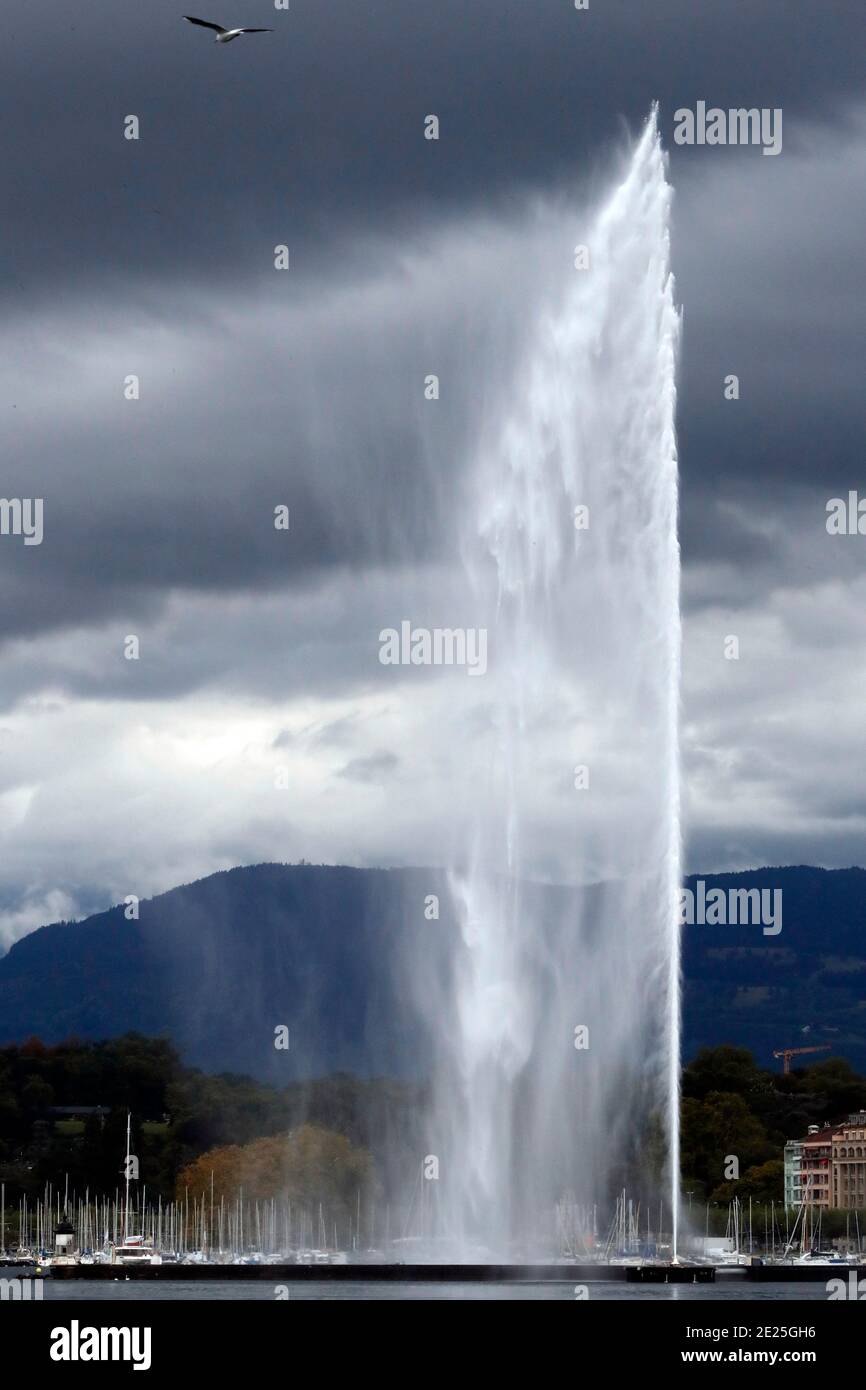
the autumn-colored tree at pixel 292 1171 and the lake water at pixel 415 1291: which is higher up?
the autumn-colored tree at pixel 292 1171

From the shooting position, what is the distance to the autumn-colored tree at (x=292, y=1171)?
159 m

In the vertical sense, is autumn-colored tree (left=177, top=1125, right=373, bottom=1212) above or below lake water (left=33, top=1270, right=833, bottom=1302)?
above

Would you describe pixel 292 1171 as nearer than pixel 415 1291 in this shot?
No

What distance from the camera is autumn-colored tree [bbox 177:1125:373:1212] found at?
6260 inches

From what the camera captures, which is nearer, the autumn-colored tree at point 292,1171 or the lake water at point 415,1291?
the lake water at point 415,1291

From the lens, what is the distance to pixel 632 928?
8331cm

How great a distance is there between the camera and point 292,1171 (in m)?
165

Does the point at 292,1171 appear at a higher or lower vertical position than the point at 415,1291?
higher

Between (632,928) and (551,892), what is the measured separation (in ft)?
18.8

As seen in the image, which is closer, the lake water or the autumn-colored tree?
the lake water
